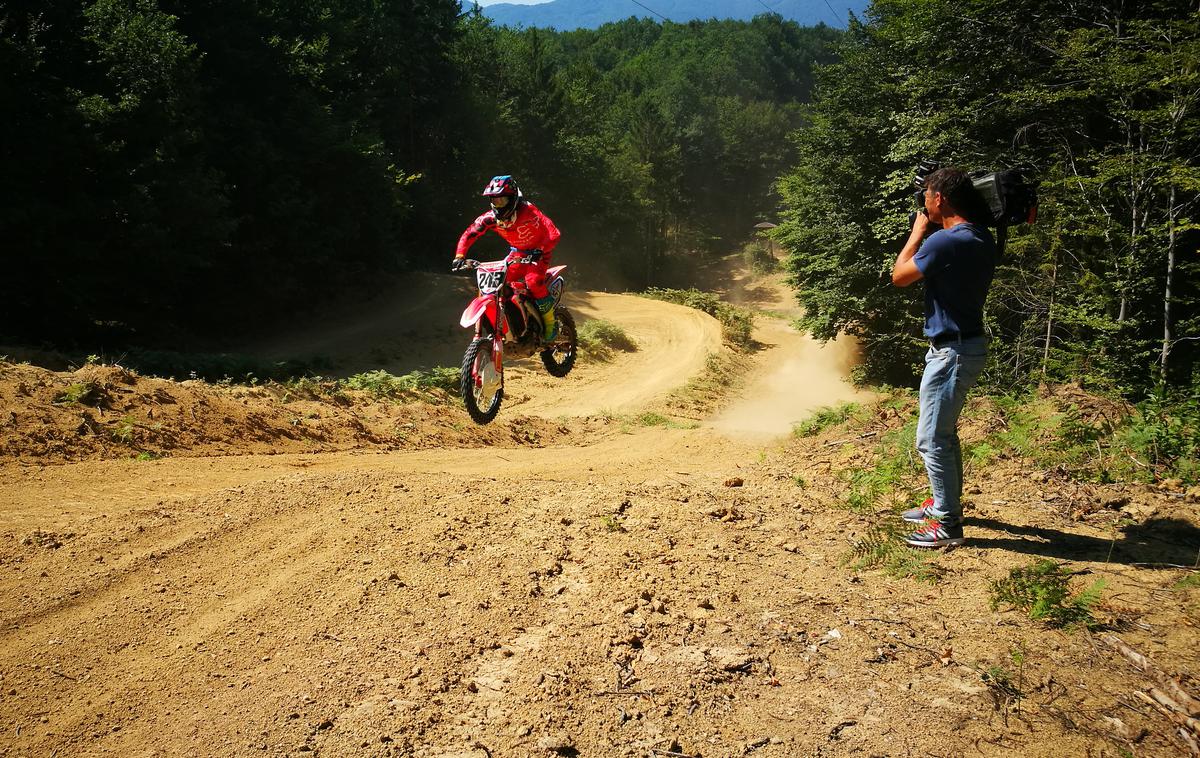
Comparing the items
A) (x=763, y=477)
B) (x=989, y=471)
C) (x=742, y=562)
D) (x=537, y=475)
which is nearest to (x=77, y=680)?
(x=742, y=562)

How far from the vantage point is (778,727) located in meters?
3.58

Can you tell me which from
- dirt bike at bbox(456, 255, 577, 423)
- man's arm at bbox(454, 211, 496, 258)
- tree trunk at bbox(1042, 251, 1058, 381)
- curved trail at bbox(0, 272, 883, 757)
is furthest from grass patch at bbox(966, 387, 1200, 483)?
tree trunk at bbox(1042, 251, 1058, 381)

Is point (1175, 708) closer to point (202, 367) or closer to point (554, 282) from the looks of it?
point (554, 282)

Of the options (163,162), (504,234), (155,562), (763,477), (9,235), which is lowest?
(763,477)

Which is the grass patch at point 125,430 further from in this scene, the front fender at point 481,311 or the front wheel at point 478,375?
the front fender at point 481,311

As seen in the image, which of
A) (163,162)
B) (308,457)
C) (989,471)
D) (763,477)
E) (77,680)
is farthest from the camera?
(163,162)

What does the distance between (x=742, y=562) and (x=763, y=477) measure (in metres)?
2.85

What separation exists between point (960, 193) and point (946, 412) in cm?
153

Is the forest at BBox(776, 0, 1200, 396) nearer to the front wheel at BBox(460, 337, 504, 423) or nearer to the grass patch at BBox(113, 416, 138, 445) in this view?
the front wheel at BBox(460, 337, 504, 423)

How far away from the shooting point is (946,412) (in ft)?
16.9

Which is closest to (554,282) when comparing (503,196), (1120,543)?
(503,196)

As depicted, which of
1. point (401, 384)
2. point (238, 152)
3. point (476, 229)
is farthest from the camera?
point (238, 152)

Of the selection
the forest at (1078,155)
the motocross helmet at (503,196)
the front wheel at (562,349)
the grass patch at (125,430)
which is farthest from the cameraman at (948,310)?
the grass patch at (125,430)

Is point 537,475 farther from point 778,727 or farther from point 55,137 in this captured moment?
point 55,137
